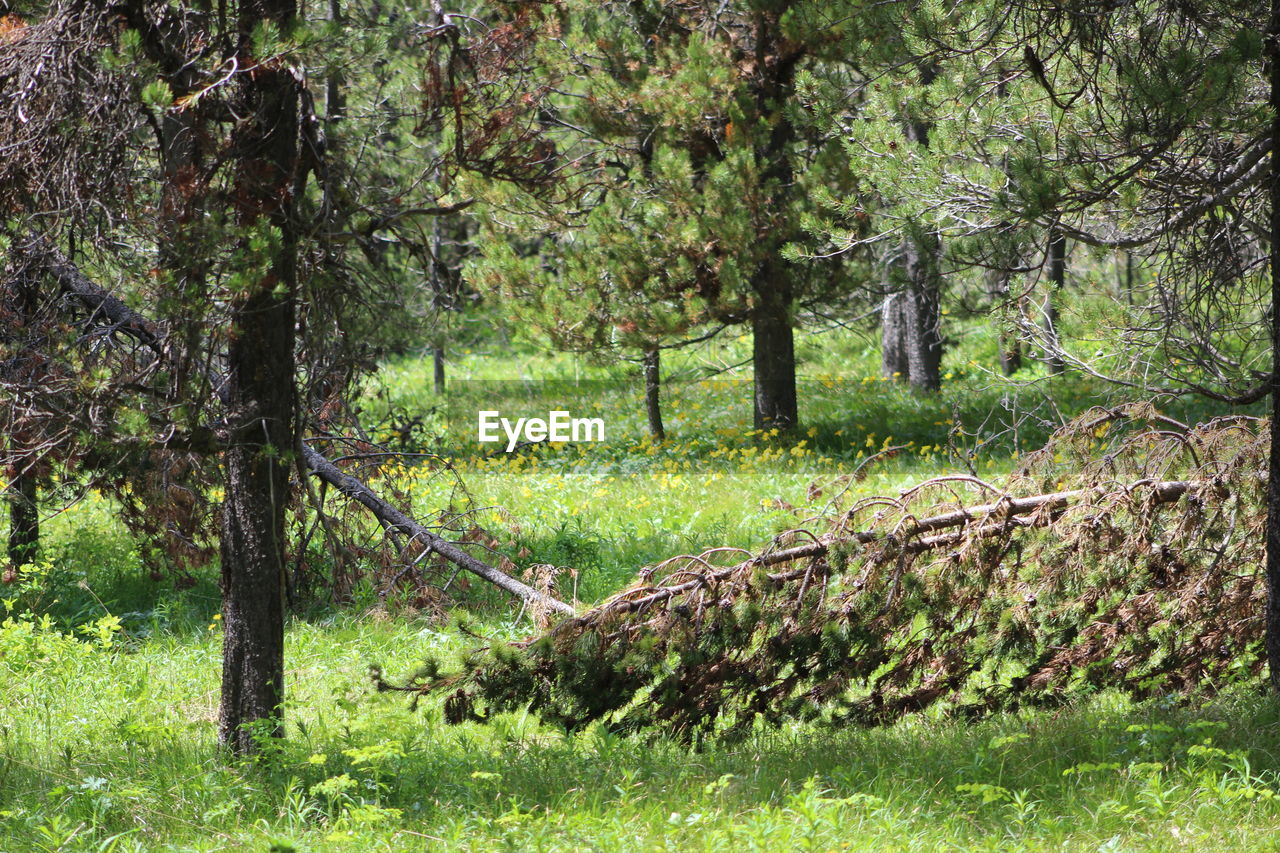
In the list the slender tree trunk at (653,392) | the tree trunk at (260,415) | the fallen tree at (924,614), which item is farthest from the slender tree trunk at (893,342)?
the tree trunk at (260,415)

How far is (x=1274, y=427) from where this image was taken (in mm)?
5391

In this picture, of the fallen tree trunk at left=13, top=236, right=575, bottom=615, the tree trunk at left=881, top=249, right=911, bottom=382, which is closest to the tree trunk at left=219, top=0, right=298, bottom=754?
the fallen tree trunk at left=13, top=236, right=575, bottom=615

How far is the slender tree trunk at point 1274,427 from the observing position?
529cm

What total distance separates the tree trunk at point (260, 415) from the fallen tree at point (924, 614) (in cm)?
64

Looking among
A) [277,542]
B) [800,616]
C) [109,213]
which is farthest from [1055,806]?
[109,213]

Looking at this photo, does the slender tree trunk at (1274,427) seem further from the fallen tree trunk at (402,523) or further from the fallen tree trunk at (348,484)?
the fallen tree trunk at (402,523)

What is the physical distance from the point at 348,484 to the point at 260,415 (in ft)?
8.26

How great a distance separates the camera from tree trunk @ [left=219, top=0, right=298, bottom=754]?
4.97 meters

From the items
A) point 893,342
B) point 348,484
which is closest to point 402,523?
point 348,484

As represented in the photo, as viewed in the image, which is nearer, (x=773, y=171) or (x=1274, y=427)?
(x=1274, y=427)

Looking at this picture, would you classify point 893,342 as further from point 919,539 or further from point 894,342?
point 919,539

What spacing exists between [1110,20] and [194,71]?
409 centimetres

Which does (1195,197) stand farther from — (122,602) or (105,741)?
(122,602)

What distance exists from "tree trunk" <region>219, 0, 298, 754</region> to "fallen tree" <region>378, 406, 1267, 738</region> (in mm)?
643
